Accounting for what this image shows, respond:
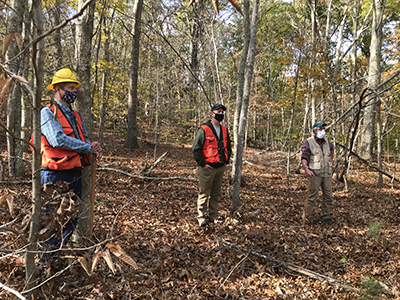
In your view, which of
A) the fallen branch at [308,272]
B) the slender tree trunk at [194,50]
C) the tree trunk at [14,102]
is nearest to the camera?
the fallen branch at [308,272]

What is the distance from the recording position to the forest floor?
9.89ft

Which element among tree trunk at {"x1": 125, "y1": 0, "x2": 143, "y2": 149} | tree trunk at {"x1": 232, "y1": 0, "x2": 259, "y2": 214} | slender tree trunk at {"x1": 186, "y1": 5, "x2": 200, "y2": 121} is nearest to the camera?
tree trunk at {"x1": 232, "y1": 0, "x2": 259, "y2": 214}

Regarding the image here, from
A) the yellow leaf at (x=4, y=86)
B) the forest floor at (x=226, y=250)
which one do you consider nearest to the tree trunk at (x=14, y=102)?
the forest floor at (x=226, y=250)

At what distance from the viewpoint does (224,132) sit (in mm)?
5121

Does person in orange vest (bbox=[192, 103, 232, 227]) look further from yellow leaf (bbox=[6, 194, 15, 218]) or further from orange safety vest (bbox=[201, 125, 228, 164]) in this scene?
yellow leaf (bbox=[6, 194, 15, 218])

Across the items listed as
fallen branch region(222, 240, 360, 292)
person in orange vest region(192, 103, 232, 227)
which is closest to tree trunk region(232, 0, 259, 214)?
person in orange vest region(192, 103, 232, 227)

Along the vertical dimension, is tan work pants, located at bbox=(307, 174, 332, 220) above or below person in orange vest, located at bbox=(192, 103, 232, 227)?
below

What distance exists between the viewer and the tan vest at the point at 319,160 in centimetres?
565

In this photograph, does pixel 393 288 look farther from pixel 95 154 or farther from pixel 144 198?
pixel 144 198

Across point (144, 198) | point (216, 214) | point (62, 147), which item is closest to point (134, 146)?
point (144, 198)

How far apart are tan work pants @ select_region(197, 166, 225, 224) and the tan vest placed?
2.16m

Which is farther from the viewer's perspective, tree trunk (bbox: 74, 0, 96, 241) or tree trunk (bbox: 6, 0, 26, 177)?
tree trunk (bbox: 6, 0, 26, 177)

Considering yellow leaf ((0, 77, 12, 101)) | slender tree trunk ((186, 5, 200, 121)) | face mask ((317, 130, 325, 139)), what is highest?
slender tree trunk ((186, 5, 200, 121))

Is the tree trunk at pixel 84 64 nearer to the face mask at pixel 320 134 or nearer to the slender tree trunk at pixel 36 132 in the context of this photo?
the slender tree trunk at pixel 36 132
